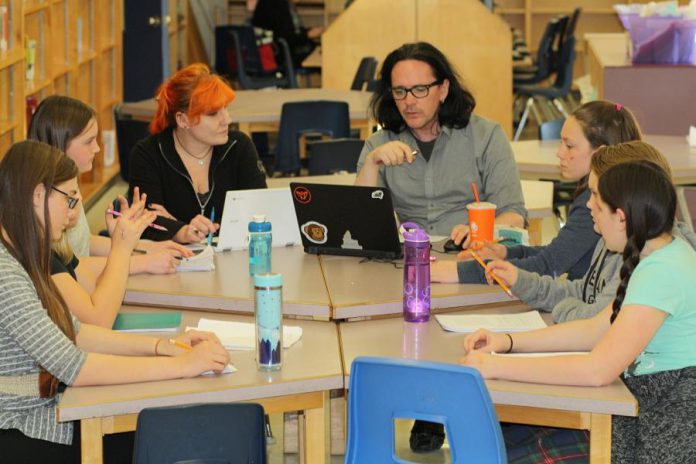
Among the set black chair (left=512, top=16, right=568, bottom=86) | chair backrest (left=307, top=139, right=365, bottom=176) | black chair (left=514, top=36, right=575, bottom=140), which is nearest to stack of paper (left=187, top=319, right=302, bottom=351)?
chair backrest (left=307, top=139, right=365, bottom=176)

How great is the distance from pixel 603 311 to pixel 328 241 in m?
1.05

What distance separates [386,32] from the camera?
27.1ft

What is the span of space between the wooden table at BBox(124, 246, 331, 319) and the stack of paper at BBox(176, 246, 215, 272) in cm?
2

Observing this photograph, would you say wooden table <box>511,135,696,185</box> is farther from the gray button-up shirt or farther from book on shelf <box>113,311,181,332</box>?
book on shelf <box>113,311,181,332</box>

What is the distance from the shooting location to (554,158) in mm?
5121

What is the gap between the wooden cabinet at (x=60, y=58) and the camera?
537 cm

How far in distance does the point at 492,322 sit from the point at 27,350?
3.64 ft

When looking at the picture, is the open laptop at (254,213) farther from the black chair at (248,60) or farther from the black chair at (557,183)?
the black chair at (248,60)

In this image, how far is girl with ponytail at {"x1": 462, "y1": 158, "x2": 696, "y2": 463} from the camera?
94.0 inches

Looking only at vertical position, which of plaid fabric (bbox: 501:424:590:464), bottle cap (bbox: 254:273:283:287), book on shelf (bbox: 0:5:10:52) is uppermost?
book on shelf (bbox: 0:5:10:52)

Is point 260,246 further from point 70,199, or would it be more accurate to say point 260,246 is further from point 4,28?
point 4,28

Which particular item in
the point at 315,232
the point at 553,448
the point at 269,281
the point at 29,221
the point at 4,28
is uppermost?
the point at 4,28

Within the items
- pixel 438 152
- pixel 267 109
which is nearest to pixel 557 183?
pixel 267 109

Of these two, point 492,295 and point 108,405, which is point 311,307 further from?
point 108,405
